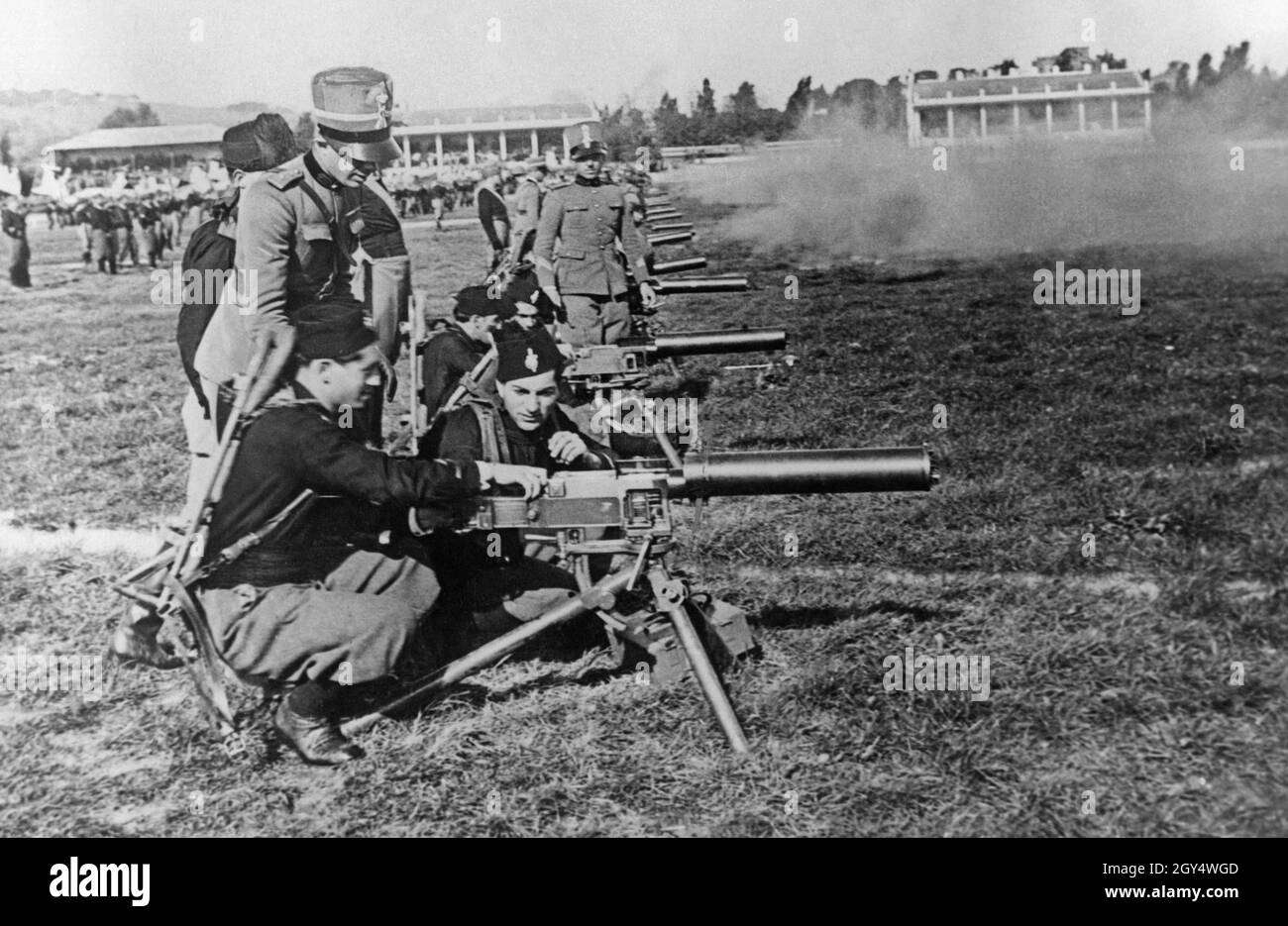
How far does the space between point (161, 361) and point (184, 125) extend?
4335 millimetres

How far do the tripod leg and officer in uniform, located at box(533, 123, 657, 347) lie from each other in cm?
545

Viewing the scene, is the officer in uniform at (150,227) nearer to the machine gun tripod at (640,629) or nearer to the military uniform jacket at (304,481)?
the military uniform jacket at (304,481)

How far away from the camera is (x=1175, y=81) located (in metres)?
9.50

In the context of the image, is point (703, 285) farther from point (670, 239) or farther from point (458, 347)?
point (670, 239)

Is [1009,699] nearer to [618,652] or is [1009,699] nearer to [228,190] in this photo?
[618,652]

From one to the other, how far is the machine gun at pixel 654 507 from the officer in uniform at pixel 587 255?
531cm

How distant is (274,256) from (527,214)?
5637mm

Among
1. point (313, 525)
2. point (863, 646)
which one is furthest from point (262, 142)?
point (863, 646)

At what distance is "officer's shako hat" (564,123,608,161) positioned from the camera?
7.91m

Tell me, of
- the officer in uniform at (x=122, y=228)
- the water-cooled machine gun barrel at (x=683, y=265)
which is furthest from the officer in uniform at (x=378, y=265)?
the officer in uniform at (x=122, y=228)

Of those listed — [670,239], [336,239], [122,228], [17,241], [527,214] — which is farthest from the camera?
[122,228]

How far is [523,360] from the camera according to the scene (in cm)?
476

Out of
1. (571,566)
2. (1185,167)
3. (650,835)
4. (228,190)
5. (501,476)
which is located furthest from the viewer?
(1185,167)
